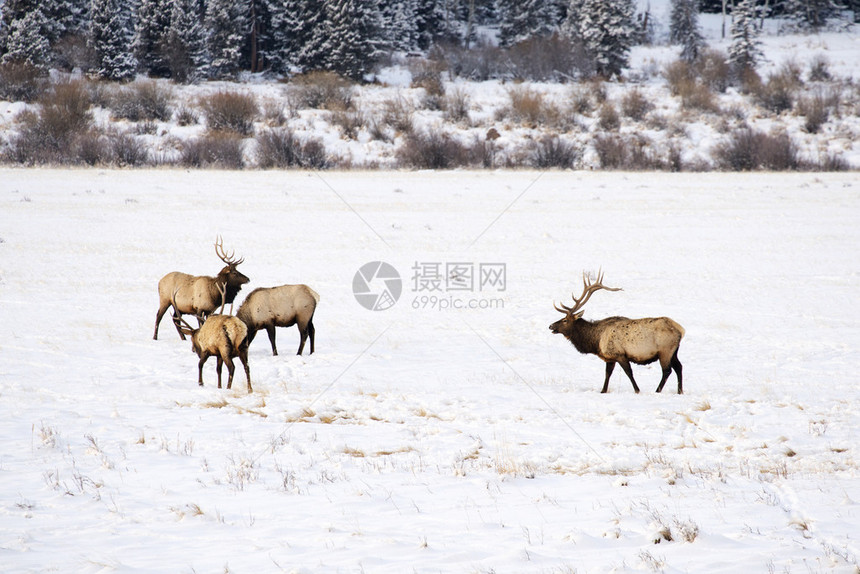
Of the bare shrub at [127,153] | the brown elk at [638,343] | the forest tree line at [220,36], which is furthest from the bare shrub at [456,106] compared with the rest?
the brown elk at [638,343]

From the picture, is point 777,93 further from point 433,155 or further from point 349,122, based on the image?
point 349,122

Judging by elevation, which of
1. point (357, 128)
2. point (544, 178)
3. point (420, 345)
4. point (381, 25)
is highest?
point (381, 25)

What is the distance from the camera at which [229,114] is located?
39344mm

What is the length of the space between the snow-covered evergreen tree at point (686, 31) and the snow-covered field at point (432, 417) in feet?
134

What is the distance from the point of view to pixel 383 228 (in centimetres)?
2183

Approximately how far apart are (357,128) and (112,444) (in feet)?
115

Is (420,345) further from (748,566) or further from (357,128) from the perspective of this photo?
(357,128)

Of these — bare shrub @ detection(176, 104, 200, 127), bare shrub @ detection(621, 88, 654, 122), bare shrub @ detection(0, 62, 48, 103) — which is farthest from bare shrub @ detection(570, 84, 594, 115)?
bare shrub @ detection(0, 62, 48, 103)

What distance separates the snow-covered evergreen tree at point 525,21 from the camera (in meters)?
→ 60.7

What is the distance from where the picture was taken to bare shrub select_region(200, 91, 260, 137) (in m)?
39.2

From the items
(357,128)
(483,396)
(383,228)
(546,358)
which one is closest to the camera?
(483,396)

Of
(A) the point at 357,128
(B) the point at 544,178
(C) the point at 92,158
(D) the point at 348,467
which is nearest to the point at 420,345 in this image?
(D) the point at 348,467
